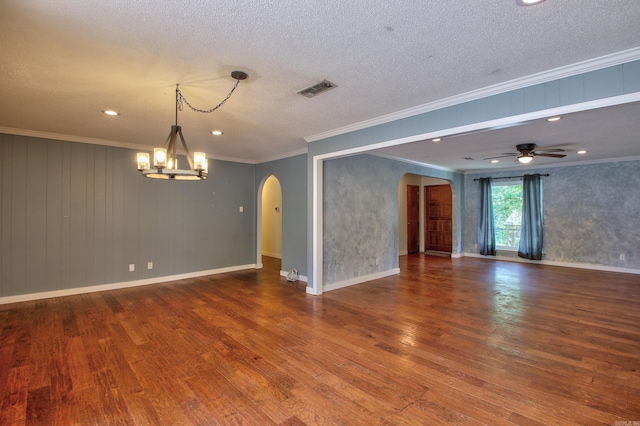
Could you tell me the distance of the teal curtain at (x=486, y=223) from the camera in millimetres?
8383

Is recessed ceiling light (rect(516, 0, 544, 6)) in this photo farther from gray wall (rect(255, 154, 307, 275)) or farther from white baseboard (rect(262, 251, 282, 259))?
white baseboard (rect(262, 251, 282, 259))

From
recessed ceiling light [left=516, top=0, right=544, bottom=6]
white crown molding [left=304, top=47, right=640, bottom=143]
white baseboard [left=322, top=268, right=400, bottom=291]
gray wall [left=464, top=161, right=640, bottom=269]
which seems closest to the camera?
recessed ceiling light [left=516, top=0, right=544, bottom=6]

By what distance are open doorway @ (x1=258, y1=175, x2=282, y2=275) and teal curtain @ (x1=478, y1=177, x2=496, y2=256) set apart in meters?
5.72

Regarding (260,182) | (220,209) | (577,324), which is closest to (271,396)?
(577,324)

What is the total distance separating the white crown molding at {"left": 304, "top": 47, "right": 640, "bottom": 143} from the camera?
2.23m

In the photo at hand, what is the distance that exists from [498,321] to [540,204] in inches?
211

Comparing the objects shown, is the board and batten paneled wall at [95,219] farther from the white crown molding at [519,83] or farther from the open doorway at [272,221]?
the white crown molding at [519,83]

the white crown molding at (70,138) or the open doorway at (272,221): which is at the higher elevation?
the white crown molding at (70,138)

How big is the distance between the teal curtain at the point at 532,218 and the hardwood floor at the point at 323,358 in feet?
9.19

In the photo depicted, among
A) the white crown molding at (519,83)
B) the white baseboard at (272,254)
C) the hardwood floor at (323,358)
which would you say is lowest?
the hardwood floor at (323,358)

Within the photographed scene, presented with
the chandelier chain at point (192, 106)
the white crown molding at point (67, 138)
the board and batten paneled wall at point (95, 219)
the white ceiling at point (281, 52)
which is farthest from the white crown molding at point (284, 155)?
the chandelier chain at point (192, 106)

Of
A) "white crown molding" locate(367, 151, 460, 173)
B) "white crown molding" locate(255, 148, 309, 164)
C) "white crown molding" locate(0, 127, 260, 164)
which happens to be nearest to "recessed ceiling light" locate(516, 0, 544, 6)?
"white crown molding" locate(367, 151, 460, 173)

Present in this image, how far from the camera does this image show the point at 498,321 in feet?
12.0

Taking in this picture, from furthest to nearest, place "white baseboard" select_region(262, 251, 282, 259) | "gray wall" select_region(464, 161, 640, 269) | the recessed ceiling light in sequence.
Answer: "white baseboard" select_region(262, 251, 282, 259) < "gray wall" select_region(464, 161, 640, 269) < the recessed ceiling light
